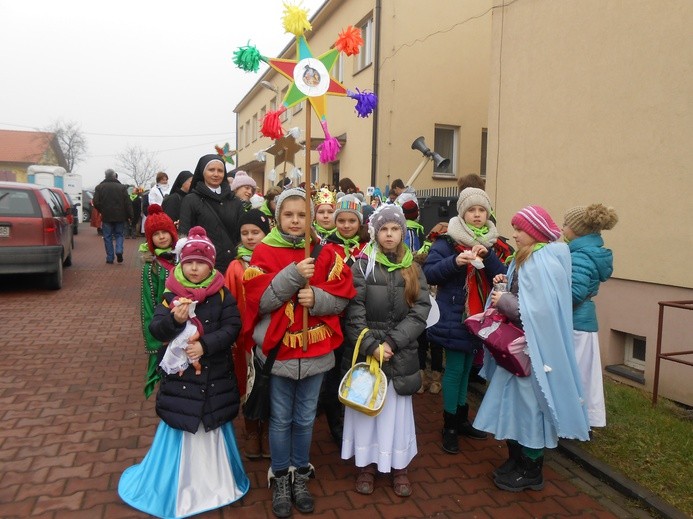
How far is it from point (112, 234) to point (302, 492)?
11.9 m

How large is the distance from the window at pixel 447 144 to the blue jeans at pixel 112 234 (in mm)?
7968

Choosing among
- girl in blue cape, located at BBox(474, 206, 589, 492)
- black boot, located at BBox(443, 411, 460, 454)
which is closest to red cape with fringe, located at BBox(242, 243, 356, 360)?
girl in blue cape, located at BBox(474, 206, 589, 492)

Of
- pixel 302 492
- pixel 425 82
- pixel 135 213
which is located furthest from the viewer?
pixel 135 213

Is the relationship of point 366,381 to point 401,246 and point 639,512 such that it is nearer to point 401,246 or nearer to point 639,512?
point 401,246

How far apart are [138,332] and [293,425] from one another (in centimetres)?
472

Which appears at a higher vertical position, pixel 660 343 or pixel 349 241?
pixel 349 241

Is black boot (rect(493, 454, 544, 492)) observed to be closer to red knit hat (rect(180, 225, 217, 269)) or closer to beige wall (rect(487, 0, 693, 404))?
red knit hat (rect(180, 225, 217, 269))

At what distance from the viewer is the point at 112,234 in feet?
44.5

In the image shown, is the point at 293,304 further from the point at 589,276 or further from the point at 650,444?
the point at 650,444

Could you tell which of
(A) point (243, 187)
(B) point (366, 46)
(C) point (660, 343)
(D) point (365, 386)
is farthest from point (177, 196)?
(B) point (366, 46)

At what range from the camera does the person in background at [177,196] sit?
6.11 metres

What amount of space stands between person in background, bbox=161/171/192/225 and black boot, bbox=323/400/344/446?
2.81 m

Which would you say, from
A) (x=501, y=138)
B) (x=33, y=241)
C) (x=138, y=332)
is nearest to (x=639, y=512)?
(x=501, y=138)

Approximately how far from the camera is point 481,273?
4.09m
